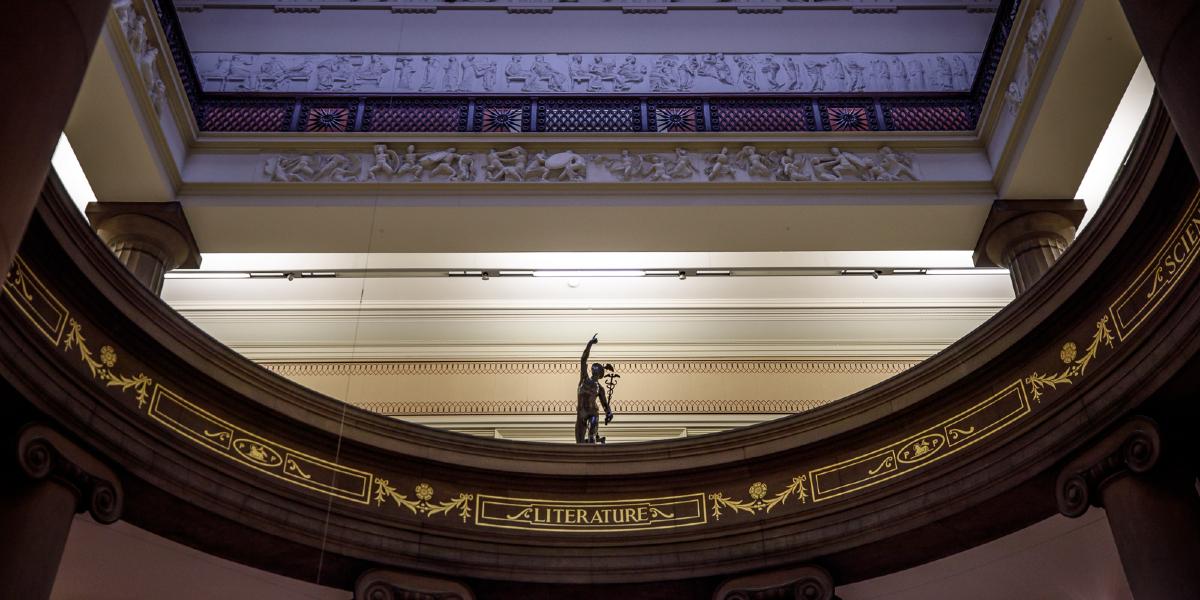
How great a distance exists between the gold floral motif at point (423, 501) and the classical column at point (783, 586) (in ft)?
5.90

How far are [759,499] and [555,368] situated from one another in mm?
4200

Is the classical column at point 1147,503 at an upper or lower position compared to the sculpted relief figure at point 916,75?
lower

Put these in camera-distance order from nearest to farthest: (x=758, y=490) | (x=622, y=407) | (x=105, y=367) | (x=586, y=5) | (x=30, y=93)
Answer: (x=30, y=93) → (x=105, y=367) → (x=758, y=490) → (x=622, y=407) → (x=586, y=5)

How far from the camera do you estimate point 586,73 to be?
11562 millimetres

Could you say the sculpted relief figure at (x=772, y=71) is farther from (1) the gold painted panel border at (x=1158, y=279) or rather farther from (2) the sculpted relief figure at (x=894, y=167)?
(1) the gold painted panel border at (x=1158, y=279)

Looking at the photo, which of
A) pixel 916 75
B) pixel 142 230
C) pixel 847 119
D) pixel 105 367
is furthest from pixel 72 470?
pixel 916 75

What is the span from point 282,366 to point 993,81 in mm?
7600

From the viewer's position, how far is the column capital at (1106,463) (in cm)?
545

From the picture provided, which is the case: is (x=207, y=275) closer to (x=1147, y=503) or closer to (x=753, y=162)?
(x=753, y=162)

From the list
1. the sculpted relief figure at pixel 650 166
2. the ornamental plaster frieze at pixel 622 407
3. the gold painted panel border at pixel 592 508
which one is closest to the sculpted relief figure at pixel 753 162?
the sculpted relief figure at pixel 650 166

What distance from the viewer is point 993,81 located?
9.90 meters

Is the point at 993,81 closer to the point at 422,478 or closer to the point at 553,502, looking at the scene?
the point at 553,502

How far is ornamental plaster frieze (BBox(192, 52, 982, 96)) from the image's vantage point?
11398mm

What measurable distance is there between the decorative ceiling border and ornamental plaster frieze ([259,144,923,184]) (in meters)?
0.35
